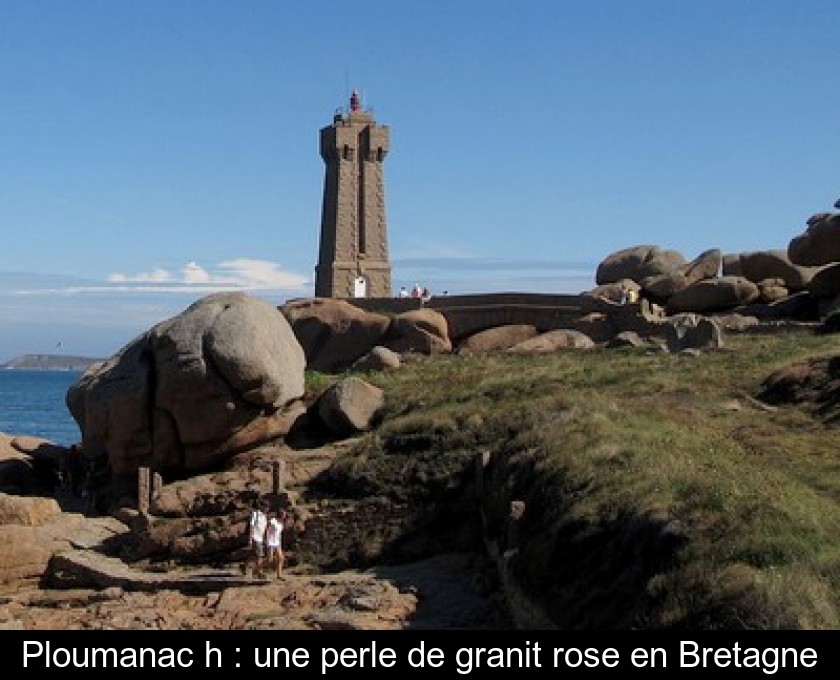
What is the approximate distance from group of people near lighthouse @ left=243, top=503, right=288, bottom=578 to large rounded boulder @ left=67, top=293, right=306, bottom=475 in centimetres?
480

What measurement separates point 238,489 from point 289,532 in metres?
2.62

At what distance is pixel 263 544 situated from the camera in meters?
24.1

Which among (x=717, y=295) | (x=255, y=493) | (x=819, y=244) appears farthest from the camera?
(x=717, y=295)

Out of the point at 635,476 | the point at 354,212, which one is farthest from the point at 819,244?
the point at 635,476

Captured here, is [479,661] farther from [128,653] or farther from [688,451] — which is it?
[688,451]

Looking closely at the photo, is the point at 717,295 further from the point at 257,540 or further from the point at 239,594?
the point at 239,594

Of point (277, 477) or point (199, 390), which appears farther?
point (199, 390)

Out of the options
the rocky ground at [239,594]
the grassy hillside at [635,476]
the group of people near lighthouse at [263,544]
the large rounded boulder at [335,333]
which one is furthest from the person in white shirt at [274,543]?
the large rounded boulder at [335,333]

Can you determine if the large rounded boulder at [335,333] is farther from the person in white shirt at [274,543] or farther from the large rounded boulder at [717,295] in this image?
the person in white shirt at [274,543]

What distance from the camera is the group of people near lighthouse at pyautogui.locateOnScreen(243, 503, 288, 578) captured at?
23.7 m

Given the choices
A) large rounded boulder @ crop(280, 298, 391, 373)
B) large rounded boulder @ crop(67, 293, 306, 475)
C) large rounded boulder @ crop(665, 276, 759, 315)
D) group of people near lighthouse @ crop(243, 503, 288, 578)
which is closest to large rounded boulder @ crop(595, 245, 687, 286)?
large rounded boulder @ crop(665, 276, 759, 315)

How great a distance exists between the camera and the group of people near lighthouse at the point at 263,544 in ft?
77.7

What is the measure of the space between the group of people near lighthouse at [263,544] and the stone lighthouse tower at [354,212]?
98.1 ft

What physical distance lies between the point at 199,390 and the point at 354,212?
26.9 meters
